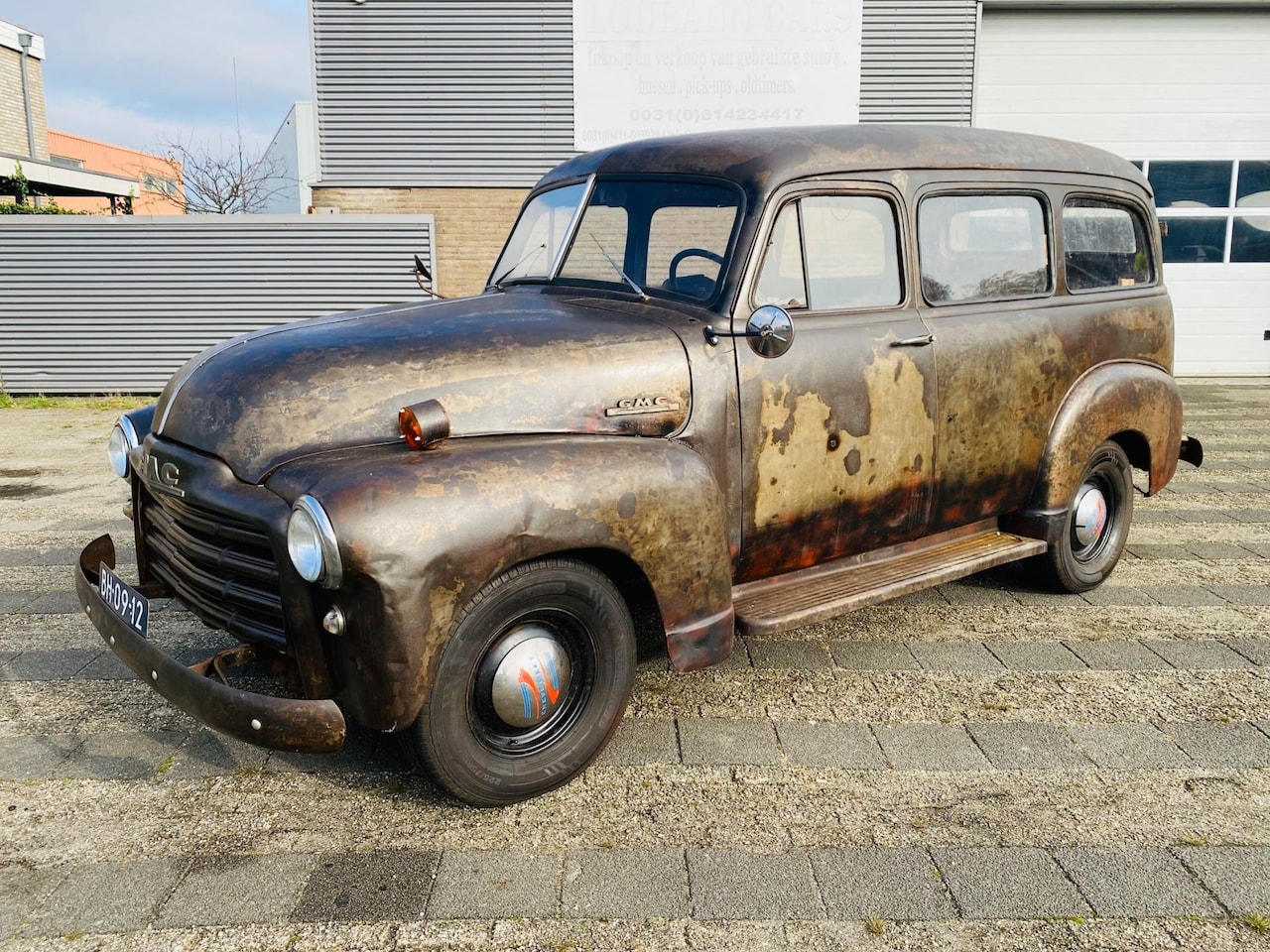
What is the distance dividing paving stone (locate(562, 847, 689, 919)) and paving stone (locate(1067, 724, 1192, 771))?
159cm

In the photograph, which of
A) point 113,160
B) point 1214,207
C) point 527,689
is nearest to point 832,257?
point 527,689

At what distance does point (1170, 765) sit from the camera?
333 cm

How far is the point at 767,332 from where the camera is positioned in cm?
338

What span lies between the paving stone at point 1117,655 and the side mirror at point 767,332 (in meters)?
2.00

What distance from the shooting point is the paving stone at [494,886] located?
260cm

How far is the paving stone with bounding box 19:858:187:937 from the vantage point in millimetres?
2531

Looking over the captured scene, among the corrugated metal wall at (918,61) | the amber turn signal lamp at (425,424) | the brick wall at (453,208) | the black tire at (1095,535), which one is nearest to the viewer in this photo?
the amber turn signal lamp at (425,424)

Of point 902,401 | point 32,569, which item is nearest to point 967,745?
point 902,401

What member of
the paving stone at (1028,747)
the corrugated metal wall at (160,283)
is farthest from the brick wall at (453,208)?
the paving stone at (1028,747)

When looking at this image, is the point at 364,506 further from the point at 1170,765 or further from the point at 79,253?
the point at 79,253

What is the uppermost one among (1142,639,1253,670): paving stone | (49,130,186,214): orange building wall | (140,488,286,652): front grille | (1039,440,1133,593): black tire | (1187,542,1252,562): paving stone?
(49,130,186,214): orange building wall

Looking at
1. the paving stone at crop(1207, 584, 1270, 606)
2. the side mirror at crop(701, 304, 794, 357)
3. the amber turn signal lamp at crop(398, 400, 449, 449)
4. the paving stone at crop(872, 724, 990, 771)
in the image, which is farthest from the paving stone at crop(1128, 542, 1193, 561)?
the amber turn signal lamp at crop(398, 400, 449, 449)

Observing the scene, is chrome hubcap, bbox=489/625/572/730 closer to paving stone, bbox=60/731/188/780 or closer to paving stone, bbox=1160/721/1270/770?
paving stone, bbox=60/731/188/780

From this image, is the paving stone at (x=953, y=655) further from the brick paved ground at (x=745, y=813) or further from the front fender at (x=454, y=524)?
the front fender at (x=454, y=524)
